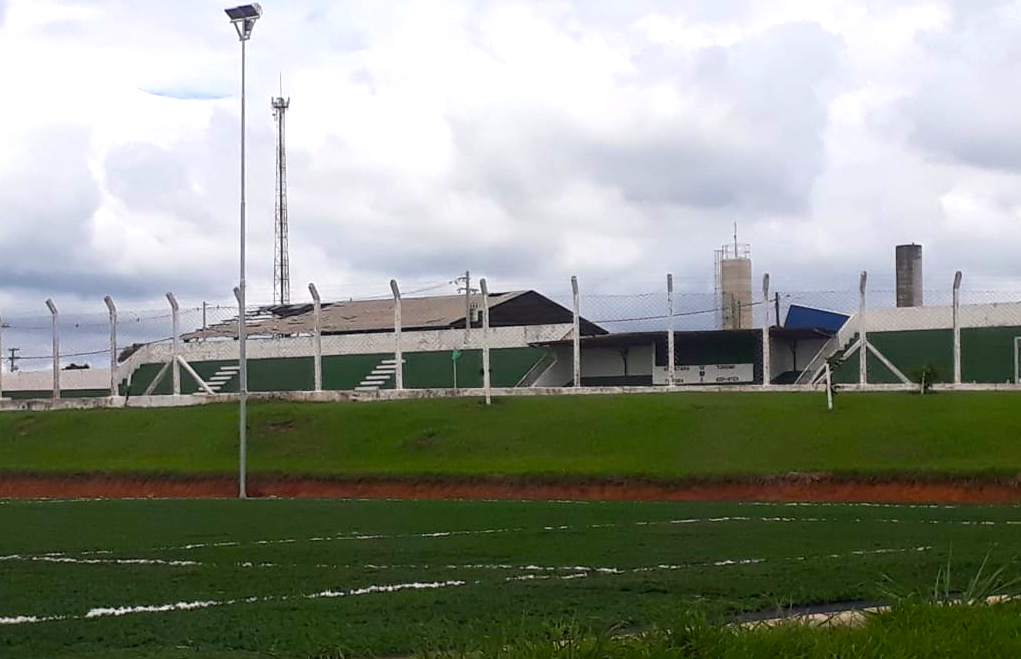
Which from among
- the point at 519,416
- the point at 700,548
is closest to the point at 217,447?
the point at 519,416

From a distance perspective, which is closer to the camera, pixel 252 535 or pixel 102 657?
pixel 102 657

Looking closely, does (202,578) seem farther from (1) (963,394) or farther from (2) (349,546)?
(1) (963,394)

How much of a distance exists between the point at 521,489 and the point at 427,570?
18136 mm

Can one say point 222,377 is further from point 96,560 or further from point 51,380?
point 96,560

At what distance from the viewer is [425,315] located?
58.4 m

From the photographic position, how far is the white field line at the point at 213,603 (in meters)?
11.1

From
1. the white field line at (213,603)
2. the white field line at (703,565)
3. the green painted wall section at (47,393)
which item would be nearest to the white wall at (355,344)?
the green painted wall section at (47,393)

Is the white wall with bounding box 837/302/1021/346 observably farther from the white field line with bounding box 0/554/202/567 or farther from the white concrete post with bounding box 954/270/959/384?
the white field line with bounding box 0/554/202/567

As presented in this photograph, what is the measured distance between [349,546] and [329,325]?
4180 centimetres

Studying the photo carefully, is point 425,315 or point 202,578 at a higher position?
point 425,315

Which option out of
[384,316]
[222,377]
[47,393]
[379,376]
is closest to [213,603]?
[379,376]

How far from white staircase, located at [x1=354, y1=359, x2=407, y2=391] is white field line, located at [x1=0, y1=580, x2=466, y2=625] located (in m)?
36.2

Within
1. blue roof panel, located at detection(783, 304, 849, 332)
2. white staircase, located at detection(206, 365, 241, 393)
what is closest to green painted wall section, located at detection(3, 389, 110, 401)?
white staircase, located at detection(206, 365, 241, 393)

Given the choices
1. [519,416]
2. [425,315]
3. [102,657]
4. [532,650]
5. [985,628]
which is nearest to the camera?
[532,650]
